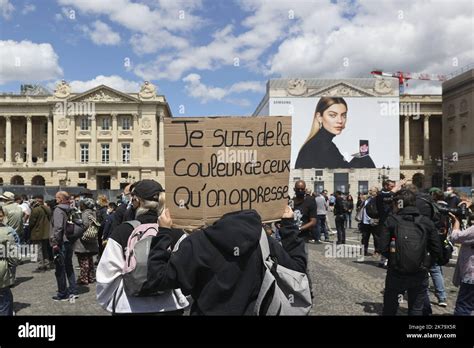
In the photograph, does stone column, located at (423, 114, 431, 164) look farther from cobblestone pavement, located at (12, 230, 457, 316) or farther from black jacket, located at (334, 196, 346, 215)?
cobblestone pavement, located at (12, 230, 457, 316)

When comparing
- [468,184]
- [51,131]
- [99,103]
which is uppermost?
[99,103]

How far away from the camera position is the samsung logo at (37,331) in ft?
9.25

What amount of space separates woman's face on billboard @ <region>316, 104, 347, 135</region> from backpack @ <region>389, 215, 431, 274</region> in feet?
190

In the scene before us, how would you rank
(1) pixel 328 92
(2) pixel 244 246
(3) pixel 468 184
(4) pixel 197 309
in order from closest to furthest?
1. (2) pixel 244 246
2. (4) pixel 197 309
3. (3) pixel 468 184
4. (1) pixel 328 92

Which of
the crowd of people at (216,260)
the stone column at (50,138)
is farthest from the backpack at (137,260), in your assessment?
the stone column at (50,138)

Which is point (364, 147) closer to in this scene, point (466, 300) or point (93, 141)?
point (93, 141)

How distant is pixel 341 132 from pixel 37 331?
199ft

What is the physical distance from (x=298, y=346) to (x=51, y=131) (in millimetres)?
68865

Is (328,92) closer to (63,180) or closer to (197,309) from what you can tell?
(63,180)

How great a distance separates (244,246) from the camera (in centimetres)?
226

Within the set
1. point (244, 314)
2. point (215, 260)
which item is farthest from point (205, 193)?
point (244, 314)

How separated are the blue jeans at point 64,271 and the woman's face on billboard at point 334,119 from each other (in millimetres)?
56381

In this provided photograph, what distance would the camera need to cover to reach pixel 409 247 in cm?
425

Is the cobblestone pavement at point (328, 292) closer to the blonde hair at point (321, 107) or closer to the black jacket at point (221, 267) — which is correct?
the black jacket at point (221, 267)
